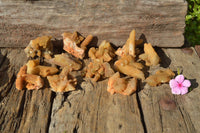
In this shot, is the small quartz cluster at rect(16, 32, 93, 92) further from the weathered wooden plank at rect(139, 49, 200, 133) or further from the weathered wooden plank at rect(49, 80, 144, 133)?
the weathered wooden plank at rect(139, 49, 200, 133)

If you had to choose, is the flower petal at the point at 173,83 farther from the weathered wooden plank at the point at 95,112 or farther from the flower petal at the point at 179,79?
the weathered wooden plank at the point at 95,112

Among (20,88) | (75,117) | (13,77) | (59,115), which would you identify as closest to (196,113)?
(75,117)

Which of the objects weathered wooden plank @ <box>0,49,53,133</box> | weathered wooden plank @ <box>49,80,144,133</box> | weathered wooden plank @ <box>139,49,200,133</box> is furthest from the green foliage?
weathered wooden plank @ <box>0,49,53,133</box>

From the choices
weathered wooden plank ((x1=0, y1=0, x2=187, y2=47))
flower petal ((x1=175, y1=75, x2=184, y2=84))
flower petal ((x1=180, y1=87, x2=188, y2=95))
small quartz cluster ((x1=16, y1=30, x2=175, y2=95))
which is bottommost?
Answer: flower petal ((x1=180, y1=87, x2=188, y2=95))

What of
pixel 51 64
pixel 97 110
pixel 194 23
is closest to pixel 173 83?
pixel 97 110

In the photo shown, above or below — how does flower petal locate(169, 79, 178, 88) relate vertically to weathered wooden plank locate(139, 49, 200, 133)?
above

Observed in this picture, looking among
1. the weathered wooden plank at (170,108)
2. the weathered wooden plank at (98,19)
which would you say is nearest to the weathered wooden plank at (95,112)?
the weathered wooden plank at (170,108)
